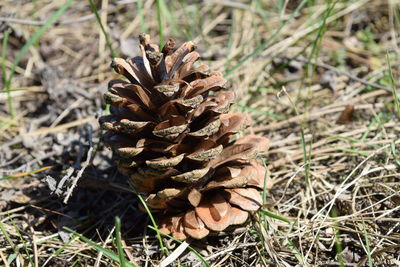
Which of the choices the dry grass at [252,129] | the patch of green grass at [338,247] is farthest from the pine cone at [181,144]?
the patch of green grass at [338,247]

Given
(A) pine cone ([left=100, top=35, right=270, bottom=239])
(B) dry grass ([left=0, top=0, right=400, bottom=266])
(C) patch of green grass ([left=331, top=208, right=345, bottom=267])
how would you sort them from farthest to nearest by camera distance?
(B) dry grass ([left=0, top=0, right=400, bottom=266]), (A) pine cone ([left=100, top=35, right=270, bottom=239]), (C) patch of green grass ([left=331, top=208, right=345, bottom=267])

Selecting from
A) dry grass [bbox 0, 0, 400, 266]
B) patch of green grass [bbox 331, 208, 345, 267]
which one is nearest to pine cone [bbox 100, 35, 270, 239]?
dry grass [bbox 0, 0, 400, 266]

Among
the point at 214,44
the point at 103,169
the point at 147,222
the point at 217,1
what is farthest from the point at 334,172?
the point at 217,1

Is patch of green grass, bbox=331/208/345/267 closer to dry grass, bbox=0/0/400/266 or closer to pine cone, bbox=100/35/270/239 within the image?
dry grass, bbox=0/0/400/266

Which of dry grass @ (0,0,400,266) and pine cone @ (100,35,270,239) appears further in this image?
dry grass @ (0,0,400,266)

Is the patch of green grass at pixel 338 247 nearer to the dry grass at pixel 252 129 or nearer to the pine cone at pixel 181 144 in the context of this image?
the dry grass at pixel 252 129

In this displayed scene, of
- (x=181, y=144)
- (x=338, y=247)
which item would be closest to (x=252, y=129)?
(x=181, y=144)
